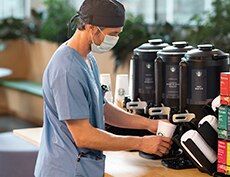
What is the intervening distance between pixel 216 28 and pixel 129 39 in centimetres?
113

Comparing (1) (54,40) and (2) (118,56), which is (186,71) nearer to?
(2) (118,56)

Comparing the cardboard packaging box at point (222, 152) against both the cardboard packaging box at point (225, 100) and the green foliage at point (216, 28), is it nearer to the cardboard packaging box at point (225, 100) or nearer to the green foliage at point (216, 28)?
the cardboard packaging box at point (225, 100)

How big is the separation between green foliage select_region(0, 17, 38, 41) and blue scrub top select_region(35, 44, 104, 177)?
547 centimetres

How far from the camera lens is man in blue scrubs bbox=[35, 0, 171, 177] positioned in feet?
7.25

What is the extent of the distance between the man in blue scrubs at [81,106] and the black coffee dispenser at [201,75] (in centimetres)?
23

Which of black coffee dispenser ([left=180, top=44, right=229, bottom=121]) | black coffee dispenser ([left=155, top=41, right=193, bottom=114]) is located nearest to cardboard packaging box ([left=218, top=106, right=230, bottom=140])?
black coffee dispenser ([left=180, top=44, right=229, bottom=121])

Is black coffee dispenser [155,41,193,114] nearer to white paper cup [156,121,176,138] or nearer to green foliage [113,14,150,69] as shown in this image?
white paper cup [156,121,176,138]

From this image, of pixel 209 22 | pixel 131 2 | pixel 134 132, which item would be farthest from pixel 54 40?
pixel 134 132

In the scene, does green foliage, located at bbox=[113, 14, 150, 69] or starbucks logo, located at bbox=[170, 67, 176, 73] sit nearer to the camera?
starbucks logo, located at bbox=[170, 67, 176, 73]

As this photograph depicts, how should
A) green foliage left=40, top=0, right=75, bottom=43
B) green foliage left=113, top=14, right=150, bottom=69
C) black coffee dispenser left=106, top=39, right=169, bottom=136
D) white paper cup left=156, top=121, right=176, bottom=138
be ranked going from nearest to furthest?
white paper cup left=156, top=121, right=176, bottom=138
black coffee dispenser left=106, top=39, right=169, bottom=136
green foliage left=113, top=14, right=150, bottom=69
green foliage left=40, top=0, right=75, bottom=43

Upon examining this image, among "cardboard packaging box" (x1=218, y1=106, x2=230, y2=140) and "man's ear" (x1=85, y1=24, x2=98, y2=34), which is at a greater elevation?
"man's ear" (x1=85, y1=24, x2=98, y2=34)

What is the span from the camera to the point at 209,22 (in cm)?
491

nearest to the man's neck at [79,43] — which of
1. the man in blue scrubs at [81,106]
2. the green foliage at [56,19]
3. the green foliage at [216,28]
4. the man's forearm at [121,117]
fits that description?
the man in blue scrubs at [81,106]

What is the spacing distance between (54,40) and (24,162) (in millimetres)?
3942
